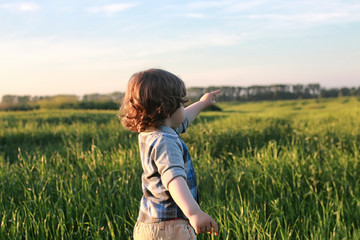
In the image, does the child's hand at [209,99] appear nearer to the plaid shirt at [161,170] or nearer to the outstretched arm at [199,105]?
the outstretched arm at [199,105]

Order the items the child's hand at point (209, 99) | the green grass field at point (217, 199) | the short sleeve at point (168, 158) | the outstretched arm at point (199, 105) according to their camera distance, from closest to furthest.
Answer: the short sleeve at point (168, 158)
the outstretched arm at point (199, 105)
the child's hand at point (209, 99)
the green grass field at point (217, 199)

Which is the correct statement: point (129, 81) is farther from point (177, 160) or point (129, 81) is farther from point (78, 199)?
point (78, 199)

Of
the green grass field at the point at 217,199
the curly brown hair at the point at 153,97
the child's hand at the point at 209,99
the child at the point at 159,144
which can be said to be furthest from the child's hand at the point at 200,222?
the child's hand at the point at 209,99

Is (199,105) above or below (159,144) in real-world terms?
above

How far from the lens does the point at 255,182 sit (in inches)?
124

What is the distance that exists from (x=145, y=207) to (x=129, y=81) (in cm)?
63

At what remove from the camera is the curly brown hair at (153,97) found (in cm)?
162

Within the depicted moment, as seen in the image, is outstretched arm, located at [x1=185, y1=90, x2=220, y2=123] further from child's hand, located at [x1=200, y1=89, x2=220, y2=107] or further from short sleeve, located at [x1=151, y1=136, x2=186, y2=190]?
short sleeve, located at [x1=151, y1=136, x2=186, y2=190]

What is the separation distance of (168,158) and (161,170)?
65mm

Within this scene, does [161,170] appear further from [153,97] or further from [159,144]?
[153,97]

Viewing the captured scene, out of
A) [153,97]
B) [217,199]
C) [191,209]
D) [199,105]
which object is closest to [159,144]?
[153,97]

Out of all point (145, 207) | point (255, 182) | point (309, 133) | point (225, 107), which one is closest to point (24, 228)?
point (145, 207)

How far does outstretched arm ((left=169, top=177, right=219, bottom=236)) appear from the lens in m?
1.38

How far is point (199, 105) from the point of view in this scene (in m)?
2.21
